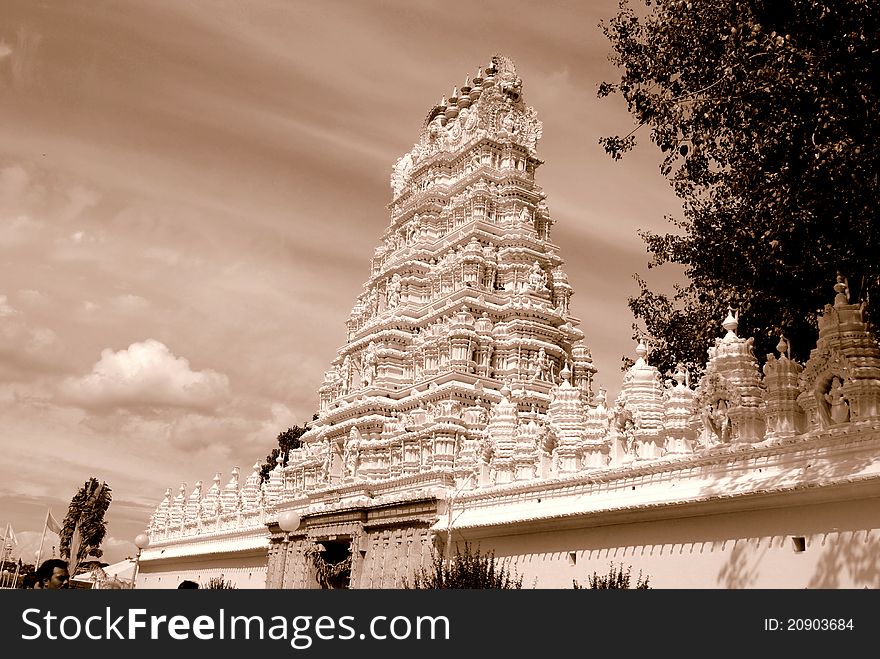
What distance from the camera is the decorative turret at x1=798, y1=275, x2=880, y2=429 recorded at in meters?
15.5

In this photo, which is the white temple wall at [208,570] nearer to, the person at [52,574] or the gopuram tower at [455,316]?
the gopuram tower at [455,316]

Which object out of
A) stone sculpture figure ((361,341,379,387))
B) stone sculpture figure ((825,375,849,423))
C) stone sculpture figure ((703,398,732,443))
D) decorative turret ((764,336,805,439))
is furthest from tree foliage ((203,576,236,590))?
stone sculpture figure ((825,375,849,423))

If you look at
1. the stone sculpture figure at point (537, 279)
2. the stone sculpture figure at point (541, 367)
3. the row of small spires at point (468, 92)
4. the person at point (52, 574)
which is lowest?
the person at point (52, 574)

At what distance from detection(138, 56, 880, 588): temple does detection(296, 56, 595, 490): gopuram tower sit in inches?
4.4

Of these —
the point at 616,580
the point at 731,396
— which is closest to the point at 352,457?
the point at 616,580

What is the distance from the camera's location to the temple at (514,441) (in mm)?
16250

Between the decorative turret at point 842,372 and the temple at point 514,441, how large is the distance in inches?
1.5

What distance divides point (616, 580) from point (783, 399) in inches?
194

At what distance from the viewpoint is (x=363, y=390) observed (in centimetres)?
3872

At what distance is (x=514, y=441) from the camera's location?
1017 inches

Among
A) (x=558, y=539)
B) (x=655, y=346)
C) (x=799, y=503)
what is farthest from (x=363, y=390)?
(x=799, y=503)

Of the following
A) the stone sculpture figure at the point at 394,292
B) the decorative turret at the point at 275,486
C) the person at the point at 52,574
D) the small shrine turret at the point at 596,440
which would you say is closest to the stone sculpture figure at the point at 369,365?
the stone sculpture figure at the point at 394,292

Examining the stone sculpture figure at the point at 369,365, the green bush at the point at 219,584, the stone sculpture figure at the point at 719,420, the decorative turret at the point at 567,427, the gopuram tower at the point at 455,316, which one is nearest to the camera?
the stone sculpture figure at the point at 719,420

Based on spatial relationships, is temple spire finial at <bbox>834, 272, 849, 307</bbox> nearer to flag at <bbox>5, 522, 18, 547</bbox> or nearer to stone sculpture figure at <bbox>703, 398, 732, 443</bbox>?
stone sculpture figure at <bbox>703, 398, 732, 443</bbox>
